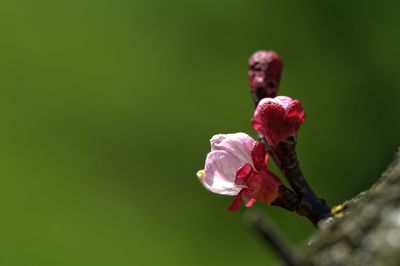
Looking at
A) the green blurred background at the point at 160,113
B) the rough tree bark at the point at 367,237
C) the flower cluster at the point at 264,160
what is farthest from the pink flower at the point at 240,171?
the green blurred background at the point at 160,113

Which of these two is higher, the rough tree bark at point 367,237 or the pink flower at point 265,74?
the pink flower at point 265,74

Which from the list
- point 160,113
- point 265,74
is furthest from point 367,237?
point 160,113

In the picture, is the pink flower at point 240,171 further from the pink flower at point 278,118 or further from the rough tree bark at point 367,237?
the rough tree bark at point 367,237

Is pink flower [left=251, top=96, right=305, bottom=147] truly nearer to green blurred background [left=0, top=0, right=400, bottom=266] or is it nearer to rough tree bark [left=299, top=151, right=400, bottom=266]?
rough tree bark [left=299, top=151, right=400, bottom=266]

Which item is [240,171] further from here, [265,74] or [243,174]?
Result: [265,74]

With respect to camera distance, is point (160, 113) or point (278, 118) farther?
point (160, 113)

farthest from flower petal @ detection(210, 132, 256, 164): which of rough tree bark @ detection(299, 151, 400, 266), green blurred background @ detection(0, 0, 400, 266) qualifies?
green blurred background @ detection(0, 0, 400, 266)
